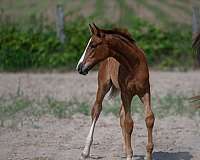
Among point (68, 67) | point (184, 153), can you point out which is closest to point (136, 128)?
point (184, 153)

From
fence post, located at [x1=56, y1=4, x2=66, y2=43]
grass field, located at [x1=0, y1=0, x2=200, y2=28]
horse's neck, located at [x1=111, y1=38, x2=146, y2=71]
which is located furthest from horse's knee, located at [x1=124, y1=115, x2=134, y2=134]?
grass field, located at [x1=0, y1=0, x2=200, y2=28]

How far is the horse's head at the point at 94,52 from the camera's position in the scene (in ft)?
26.0

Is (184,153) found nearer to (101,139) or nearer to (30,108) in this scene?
(101,139)

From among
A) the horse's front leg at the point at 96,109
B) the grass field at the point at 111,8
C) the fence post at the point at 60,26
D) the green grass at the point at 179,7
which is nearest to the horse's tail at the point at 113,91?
the horse's front leg at the point at 96,109

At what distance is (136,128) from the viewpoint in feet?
34.7

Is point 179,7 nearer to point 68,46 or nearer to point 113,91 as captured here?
point 68,46

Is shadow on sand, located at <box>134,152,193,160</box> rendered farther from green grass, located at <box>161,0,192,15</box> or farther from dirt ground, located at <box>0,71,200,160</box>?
green grass, located at <box>161,0,192,15</box>

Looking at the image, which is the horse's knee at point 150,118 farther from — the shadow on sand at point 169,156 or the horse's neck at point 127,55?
the shadow on sand at point 169,156

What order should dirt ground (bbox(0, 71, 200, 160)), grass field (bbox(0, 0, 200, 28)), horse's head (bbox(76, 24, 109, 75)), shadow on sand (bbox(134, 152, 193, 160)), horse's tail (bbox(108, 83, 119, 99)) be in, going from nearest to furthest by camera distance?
horse's head (bbox(76, 24, 109, 75)) → shadow on sand (bbox(134, 152, 193, 160)) → dirt ground (bbox(0, 71, 200, 160)) → horse's tail (bbox(108, 83, 119, 99)) → grass field (bbox(0, 0, 200, 28))

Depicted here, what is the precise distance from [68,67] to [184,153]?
27.4 ft

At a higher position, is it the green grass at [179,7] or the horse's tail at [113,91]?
the green grass at [179,7]

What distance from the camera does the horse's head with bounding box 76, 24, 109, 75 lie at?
26.0 ft

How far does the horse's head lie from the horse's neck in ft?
0.58

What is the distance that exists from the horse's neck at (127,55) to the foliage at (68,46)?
28.9 ft
